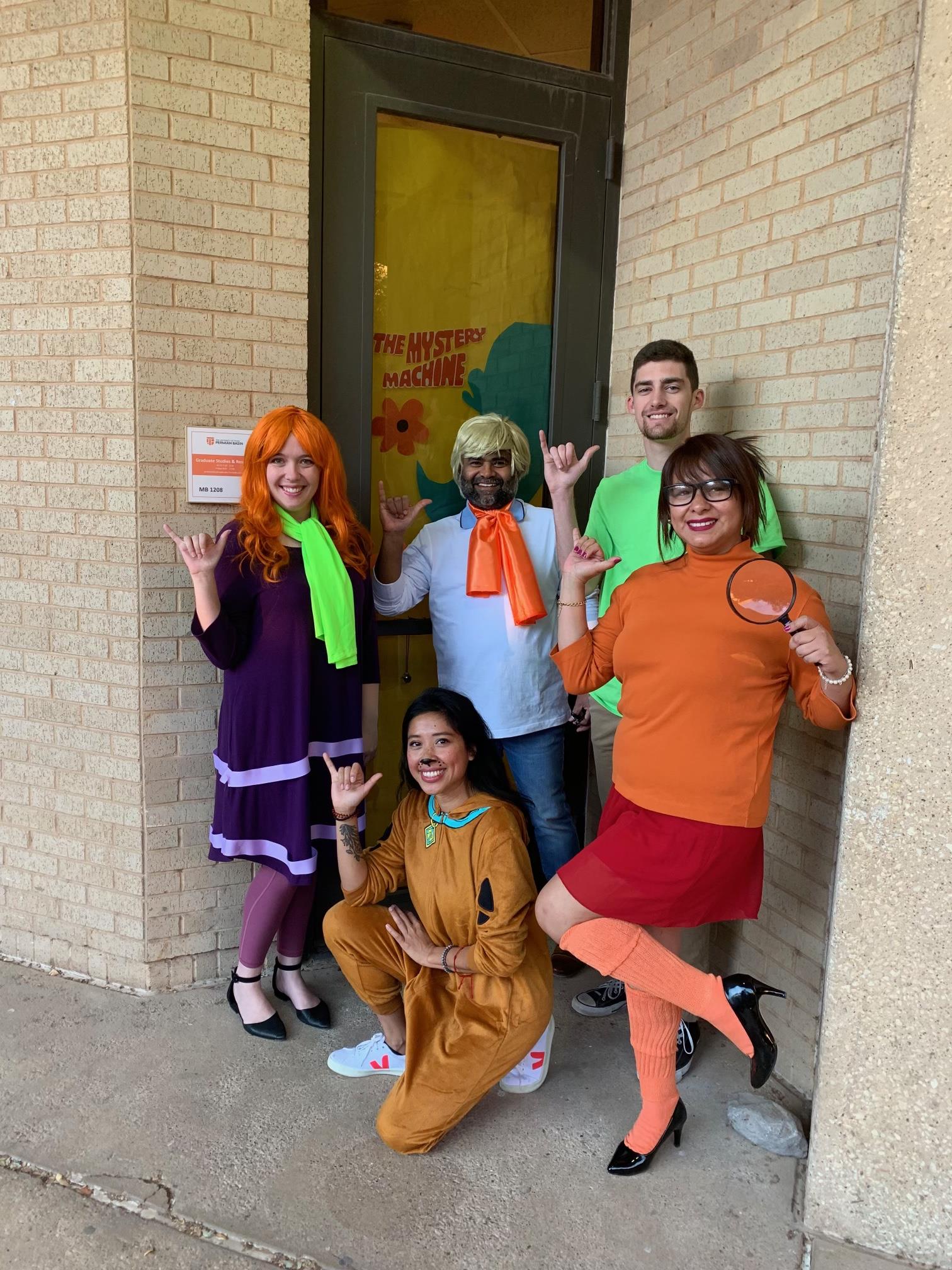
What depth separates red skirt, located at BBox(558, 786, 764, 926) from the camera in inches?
90.2

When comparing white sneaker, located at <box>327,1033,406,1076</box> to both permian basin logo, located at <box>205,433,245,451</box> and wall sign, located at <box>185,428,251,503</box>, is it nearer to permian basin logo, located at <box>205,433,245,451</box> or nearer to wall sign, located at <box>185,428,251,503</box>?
wall sign, located at <box>185,428,251,503</box>

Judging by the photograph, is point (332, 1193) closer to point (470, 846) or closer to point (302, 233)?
point (470, 846)

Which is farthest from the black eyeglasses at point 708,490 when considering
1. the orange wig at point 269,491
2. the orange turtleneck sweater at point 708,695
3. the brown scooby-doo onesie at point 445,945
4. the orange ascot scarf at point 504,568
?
the orange wig at point 269,491

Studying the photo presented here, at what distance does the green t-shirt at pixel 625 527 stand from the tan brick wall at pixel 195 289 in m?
1.11

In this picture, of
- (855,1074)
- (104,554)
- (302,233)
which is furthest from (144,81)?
(855,1074)

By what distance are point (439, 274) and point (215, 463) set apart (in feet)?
3.75

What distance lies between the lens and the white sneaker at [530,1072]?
2.83 metres

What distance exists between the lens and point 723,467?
2248mm

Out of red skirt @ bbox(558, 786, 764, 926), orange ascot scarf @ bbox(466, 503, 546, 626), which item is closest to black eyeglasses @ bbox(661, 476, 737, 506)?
red skirt @ bbox(558, 786, 764, 926)

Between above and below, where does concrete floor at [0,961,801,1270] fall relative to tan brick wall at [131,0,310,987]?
below

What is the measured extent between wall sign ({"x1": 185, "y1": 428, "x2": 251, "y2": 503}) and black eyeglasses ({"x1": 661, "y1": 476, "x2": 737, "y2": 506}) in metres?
1.49

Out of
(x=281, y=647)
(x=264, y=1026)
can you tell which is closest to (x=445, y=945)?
(x=264, y=1026)

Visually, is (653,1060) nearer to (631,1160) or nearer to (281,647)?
(631,1160)

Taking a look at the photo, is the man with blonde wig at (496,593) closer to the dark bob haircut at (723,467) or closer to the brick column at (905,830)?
the dark bob haircut at (723,467)
